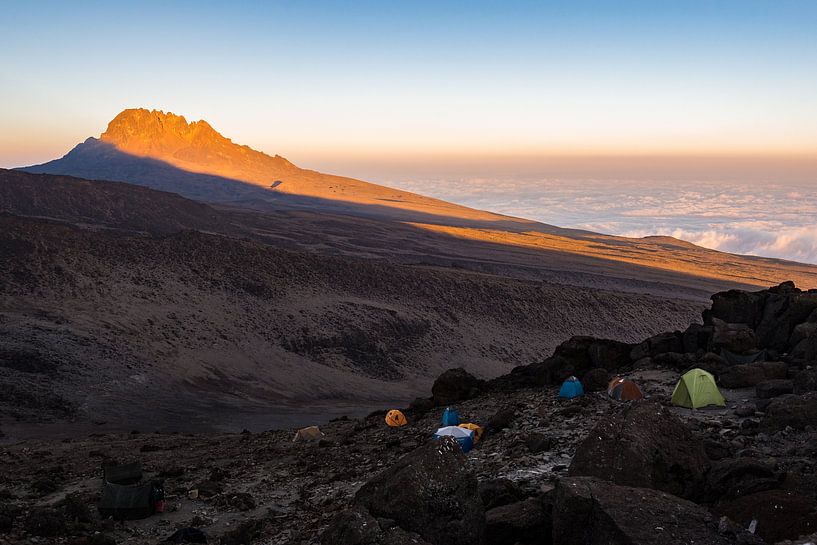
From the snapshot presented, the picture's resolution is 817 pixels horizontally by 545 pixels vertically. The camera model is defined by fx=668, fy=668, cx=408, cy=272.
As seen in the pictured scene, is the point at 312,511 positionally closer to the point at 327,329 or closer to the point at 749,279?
the point at 327,329

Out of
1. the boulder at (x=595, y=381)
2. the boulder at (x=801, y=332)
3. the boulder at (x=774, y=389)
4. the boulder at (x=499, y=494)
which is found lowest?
the boulder at (x=595, y=381)

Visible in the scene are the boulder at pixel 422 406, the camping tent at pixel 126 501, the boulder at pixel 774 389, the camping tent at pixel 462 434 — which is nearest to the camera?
the camping tent at pixel 126 501

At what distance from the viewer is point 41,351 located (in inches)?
1143

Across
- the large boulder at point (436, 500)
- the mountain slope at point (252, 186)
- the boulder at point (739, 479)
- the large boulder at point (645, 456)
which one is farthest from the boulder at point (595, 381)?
the mountain slope at point (252, 186)

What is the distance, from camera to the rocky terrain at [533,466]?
7391mm

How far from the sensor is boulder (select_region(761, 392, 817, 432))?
38.5ft

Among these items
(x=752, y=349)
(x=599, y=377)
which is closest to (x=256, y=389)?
(x=599, y=377)

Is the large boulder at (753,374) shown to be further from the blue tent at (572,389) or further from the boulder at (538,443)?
the boulder at (538,443)

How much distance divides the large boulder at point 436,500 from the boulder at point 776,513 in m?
2.93

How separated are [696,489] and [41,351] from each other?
28.2m

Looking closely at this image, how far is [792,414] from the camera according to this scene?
11.9 meters

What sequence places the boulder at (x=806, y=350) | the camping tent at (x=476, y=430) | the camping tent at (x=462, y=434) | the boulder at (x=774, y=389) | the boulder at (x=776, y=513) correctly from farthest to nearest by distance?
the boulder at (x=806, y=350) → the camping tent at (x=476, y=430) → the camping tent at (x=462, y=434) → the boulder at (x=774, y=389) → the boulder at (x=776, y=513)

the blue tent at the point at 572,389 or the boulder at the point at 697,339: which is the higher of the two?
the boulder at the point at 697,339

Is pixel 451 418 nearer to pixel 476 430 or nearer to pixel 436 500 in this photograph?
pixel 476 430
